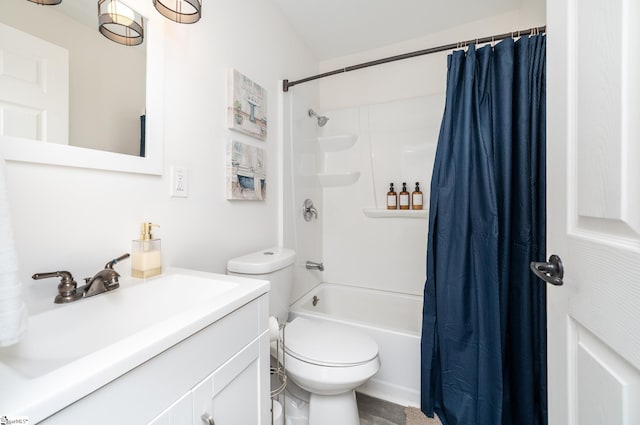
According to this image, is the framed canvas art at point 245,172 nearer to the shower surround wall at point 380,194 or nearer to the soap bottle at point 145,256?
the soap bottle at point 145,256

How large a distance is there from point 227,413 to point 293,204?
4.52ft

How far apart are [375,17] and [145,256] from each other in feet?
6.76

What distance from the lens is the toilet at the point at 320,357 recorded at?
1.13m

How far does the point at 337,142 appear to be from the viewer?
2.32 metres

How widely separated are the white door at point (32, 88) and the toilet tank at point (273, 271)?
2.45 ft

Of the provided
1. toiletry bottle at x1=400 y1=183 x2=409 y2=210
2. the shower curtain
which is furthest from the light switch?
toiletry bottle at x1=400 y1=183 x2=409 y2=210

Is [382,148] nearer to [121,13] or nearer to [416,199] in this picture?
[416,199]

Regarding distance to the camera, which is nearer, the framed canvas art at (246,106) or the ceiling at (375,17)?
the framed canvas art at (246,106)

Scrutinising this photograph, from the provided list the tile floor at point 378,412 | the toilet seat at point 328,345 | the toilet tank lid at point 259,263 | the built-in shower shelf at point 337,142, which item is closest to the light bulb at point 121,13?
the toilet tank lid at point 259,263

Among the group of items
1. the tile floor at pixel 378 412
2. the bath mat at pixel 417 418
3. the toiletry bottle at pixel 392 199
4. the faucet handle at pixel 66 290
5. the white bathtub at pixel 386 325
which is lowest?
the tile floor at pixel 378 412

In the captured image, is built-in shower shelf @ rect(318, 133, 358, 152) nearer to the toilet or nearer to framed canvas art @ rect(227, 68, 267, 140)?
framed canvas art @ rect(227, 68, 267, 140)

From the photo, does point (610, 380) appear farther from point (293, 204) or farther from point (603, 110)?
point (293, 204)

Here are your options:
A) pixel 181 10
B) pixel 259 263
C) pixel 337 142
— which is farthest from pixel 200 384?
pixel 337 142

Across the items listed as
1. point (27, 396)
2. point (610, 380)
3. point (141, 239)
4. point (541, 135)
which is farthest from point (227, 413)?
point (541, 135)
